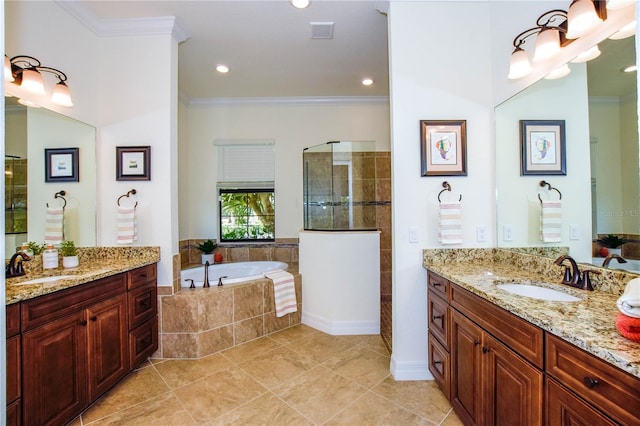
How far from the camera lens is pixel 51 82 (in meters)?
2.09

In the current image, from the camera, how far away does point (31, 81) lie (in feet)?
5.86

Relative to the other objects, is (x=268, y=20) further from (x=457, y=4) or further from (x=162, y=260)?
(x=162, y=260)

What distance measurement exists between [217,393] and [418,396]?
142cm

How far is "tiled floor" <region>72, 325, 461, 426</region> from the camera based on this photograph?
1718mm

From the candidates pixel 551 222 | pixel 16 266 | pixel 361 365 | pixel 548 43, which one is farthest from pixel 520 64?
pixel 16 266

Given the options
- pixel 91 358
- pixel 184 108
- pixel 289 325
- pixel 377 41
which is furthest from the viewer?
pixel 184 108

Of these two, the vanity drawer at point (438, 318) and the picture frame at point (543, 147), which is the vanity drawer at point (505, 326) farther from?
the picture frame at point (543, 147)

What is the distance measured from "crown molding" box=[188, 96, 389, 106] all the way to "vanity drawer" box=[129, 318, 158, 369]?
3007mm

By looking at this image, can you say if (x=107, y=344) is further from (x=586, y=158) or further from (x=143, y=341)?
(x=586, y=158)

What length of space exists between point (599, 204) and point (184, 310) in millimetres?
2972

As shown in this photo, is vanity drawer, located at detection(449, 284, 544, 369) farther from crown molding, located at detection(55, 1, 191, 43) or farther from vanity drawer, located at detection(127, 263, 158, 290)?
crown molding, located at detection(55, 1, 191, 43)

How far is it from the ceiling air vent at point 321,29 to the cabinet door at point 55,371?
2.80 m

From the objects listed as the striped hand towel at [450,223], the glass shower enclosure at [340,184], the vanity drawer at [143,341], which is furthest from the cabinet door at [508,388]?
the vanity drawer at [143,341]

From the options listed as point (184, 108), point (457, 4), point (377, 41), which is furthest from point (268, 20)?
point (184, 108)
